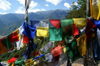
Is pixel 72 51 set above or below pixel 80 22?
below

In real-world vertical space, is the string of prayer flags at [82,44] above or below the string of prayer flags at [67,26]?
below

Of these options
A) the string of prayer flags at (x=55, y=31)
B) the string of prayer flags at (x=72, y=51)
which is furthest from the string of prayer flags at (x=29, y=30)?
the string of prayer flags at (x=72, y=51)

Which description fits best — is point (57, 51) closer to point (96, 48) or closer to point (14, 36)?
point (96, 48)

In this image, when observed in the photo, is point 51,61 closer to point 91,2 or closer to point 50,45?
point 50,45

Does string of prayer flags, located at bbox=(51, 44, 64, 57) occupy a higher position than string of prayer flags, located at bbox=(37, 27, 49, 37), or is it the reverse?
string of prayer flags, located at bbox=(37, 27, 49, 37)

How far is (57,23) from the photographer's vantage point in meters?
2.40

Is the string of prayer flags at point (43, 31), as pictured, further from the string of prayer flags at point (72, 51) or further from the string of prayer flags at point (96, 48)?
the string of prayer flags at point (96, 48)

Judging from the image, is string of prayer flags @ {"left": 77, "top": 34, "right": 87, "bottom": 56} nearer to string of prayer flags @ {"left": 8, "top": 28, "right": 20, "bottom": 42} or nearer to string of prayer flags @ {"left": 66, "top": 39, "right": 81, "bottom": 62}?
string of prayer flags @ {"left": 66, "top": 39, "right": 81, "bottom": 62}

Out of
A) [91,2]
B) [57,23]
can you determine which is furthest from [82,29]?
[91,2]

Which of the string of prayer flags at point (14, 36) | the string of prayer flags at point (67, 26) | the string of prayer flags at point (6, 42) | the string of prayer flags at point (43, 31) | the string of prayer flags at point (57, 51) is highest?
the string of prayer flags at point (67, 26)

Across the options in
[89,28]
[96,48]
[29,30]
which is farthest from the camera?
[29,30]

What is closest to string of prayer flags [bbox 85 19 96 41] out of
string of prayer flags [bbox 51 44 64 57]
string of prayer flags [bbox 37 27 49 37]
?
string of prayer flags [bbox 51 44 64 57]

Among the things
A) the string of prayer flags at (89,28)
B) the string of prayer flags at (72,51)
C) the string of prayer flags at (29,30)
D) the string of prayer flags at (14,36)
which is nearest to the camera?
the string of prayer flags at (89,28)

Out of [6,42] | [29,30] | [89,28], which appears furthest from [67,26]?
[6,42]
